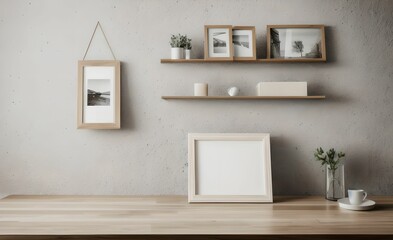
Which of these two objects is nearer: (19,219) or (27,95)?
(19,219)

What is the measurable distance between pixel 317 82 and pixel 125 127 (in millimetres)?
1217

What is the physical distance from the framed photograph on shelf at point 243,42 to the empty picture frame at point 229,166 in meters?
0.49

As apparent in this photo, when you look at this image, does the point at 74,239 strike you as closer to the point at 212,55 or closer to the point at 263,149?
the point at 263,149

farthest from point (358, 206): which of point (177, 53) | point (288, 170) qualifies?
point (177, 53)

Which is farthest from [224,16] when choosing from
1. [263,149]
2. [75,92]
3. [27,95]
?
[27,95]

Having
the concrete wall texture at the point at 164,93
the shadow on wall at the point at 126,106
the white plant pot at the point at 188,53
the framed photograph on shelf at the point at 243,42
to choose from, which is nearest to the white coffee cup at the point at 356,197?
the concrete wall texture at the point at 164,93

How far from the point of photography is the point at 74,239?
137 cm

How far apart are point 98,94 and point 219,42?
0.80 meters

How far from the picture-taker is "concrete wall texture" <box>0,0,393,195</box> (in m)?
2.13

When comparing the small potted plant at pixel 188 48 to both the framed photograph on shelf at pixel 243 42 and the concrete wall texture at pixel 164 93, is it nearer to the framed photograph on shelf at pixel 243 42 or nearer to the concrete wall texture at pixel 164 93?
the concrete wall texture at pixel 164 93

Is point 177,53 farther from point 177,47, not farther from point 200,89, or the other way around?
point 200,89

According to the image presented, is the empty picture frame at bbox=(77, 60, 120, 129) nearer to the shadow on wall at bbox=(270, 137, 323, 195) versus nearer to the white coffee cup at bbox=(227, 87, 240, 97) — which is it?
the white coffee cup at bbox=(227, 87, 240, 97)

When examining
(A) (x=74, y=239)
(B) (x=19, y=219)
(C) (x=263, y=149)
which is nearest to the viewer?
(A) (x=74, y=239)

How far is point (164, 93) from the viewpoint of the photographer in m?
2.15
